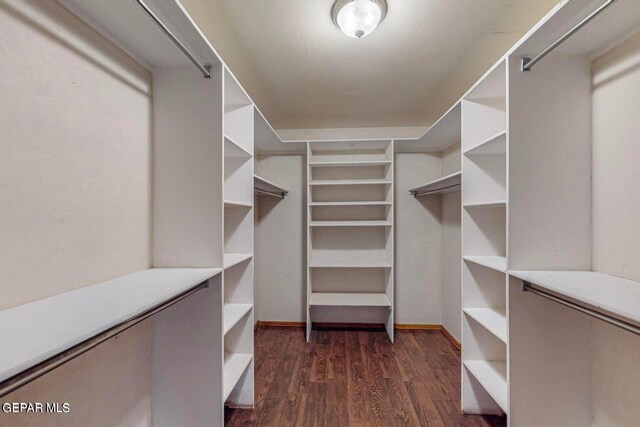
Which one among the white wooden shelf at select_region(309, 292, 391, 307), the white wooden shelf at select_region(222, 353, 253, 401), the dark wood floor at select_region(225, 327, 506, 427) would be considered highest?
the white wooden shelf at select_region(309, 292, 391, 307)

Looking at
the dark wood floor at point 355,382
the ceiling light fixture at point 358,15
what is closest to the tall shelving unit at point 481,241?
the dark wood floor at point 355,382

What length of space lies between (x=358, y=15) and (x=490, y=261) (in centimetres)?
160

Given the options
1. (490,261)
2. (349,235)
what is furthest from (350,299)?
(490,261)

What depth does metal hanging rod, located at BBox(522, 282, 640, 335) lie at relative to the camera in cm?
85

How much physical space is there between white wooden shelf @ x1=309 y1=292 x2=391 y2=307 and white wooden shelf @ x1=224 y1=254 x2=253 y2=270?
3.97ft

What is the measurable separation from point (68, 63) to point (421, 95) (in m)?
2.37

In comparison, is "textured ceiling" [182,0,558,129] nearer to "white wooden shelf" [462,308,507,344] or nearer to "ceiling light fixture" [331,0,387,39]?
"ceiling light fixture" [331,0,387,39]

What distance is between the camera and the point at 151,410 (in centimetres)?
141

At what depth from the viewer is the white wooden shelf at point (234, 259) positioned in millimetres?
1540

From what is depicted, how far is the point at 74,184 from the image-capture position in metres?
0.98

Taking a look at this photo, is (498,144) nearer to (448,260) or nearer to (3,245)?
(448,260)

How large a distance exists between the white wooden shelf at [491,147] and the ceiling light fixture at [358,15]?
90 cm

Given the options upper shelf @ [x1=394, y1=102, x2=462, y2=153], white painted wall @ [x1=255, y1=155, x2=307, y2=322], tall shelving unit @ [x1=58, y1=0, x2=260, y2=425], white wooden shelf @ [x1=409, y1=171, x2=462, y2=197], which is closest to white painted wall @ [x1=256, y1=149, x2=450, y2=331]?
white painted wall @ [x1=255, y1=155, x2=307, y2=322]

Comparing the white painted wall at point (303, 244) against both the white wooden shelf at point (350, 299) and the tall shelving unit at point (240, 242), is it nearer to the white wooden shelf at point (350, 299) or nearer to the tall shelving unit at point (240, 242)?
the white wooden shelf at point (350, 299)
